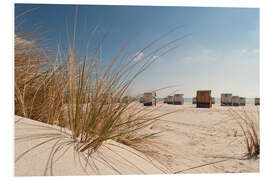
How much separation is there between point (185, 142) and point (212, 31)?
1.51 m

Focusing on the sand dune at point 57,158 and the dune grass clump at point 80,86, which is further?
the dune grass clump at point 80,86

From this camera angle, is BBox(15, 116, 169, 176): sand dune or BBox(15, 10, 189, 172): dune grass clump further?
BBox(15, 10, 189, 172): dune grass clump

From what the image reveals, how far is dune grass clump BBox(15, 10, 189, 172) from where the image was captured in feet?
2.98

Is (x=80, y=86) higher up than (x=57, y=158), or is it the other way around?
(x=80, y=86)

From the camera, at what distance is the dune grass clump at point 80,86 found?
2.98 feet

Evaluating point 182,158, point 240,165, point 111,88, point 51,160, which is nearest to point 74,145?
point 51,160

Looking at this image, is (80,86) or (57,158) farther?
(80,86)

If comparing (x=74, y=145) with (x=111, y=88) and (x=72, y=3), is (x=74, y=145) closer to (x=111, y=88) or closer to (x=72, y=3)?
(x=111, y=88)

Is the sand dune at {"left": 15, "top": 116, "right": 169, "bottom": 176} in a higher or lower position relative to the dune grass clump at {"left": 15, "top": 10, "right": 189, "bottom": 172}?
lower

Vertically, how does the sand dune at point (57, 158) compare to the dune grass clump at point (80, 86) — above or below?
below

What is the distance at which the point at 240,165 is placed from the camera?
4.26ft

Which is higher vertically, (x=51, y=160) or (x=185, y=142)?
(x=51, y=160)

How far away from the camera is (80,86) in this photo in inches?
38.7
